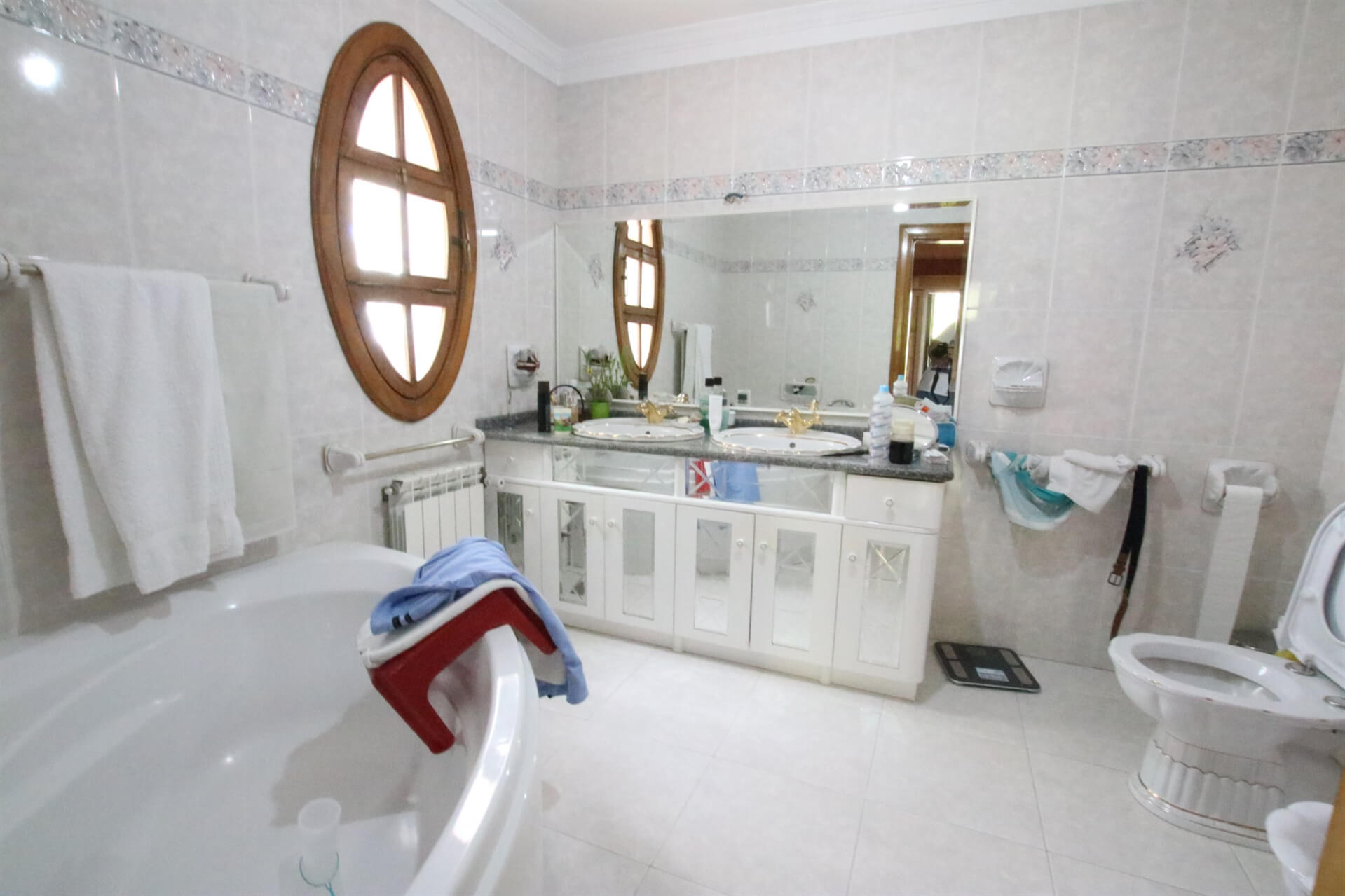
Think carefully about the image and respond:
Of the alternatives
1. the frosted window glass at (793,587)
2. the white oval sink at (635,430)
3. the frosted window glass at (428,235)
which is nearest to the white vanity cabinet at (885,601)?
the frosted window glass at (793,587)

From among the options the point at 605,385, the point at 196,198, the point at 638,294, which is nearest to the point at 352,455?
the point at 196,198

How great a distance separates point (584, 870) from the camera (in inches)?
53.1

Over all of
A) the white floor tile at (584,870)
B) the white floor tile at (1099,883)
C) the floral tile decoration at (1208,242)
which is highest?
the floral tile decoration at (1208,242)

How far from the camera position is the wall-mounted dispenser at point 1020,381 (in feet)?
6.95

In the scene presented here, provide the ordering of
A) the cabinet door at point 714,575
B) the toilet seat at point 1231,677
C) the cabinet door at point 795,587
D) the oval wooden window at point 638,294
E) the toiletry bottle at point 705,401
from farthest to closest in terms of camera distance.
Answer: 1. the oval wooden window at point 638,294
2. the toiletry bottle at point 705,401
3. the cabinet door at point 714,575
4. the cabinet door at point 795,587
5. the toilet seat at point 1231,677

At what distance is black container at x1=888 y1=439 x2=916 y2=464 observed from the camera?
1921 millimetres

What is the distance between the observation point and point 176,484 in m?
1.29

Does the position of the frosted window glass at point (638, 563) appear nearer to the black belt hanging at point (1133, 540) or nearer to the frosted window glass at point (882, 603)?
the frosted window glass at point (882, 603)

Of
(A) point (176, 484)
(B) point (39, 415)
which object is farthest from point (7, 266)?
(A) point (176, 484)

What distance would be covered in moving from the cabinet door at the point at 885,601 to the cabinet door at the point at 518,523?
1180 mm

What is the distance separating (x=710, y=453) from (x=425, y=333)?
110 centimetres

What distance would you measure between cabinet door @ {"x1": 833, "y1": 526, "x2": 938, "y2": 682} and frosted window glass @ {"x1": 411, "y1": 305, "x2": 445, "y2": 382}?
5.16 feet

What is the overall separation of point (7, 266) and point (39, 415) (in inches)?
13.2

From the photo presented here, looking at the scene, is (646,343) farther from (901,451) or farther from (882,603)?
(882,603)
